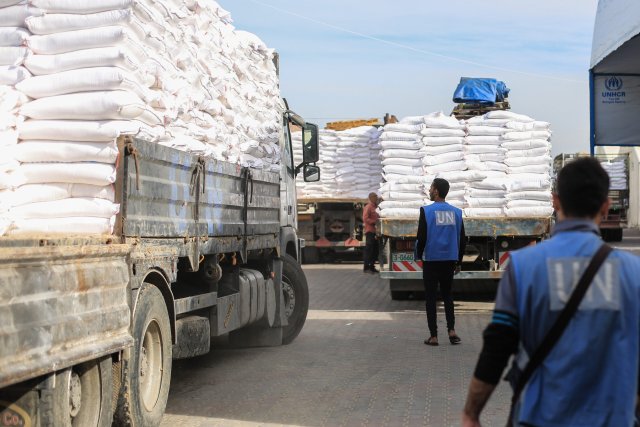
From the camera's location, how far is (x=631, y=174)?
4044cm

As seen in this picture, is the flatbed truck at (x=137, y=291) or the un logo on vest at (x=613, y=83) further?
the un logo on vest at (x=613, y=83)

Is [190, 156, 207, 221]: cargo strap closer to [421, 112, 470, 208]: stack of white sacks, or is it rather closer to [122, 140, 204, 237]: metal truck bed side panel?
[122, 140, 204, 237]: metal truck bed side panel

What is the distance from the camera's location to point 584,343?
3.13 metres

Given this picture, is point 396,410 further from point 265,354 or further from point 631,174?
point 631,174

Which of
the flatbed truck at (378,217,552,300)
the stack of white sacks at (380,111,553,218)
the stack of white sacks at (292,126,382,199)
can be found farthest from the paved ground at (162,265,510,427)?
the stack of white sacks at (292,126,382,199)

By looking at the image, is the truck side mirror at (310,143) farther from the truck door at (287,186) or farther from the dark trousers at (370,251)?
the dark trousers at (370,251)

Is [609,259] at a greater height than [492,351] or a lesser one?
greater

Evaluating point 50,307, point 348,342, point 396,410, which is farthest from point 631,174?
point 50,307

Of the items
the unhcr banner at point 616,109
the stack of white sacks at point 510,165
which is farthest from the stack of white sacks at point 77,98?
the stack of white sacks at point 510,165

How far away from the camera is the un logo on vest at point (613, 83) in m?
10.3

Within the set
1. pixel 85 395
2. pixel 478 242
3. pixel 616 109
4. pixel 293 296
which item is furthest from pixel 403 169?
pixel 85 395

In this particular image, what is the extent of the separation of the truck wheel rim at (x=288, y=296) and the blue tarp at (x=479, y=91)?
608cm

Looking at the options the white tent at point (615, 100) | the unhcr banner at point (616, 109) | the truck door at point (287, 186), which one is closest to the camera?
the white tent at point (615, 100)

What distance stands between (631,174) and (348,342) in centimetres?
3179
